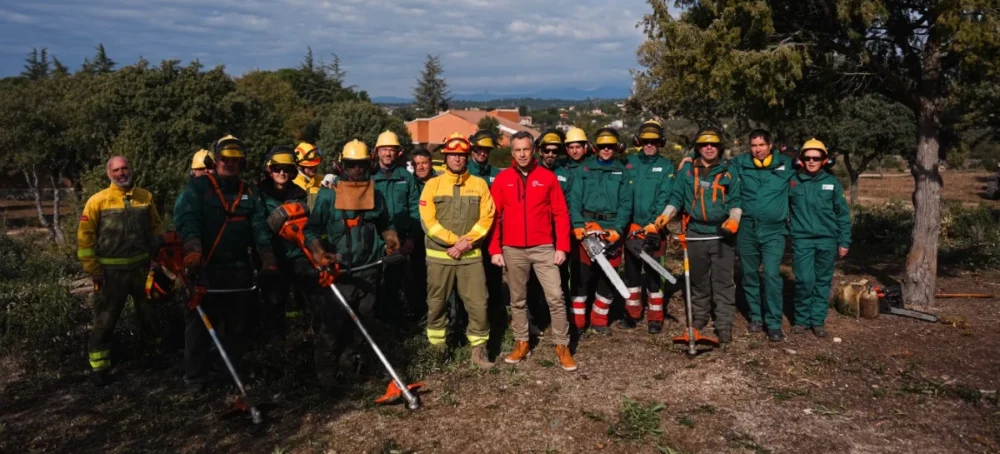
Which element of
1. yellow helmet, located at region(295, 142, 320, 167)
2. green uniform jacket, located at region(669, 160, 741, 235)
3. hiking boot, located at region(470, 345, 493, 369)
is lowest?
hiking boot, located at region(470, 345, 493, 369)

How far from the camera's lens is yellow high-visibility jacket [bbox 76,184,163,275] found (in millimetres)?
5926

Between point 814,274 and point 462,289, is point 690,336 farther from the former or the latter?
point 462,289

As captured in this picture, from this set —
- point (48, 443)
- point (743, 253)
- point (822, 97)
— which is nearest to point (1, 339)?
point (48, 443)

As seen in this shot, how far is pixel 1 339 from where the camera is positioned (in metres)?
6.90

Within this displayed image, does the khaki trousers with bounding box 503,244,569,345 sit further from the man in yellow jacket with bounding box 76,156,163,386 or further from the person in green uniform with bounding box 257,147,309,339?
the man in yellow jacket with bounding box 76,156,163,386

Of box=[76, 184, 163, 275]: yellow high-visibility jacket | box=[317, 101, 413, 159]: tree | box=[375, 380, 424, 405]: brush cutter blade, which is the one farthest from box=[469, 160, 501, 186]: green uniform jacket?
box=[317, 101, 413, 159]: tree

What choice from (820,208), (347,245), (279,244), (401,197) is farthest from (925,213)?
(279,244)

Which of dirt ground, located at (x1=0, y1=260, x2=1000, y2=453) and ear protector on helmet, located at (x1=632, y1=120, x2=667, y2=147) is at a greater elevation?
ear protector on helmet, located at (x1=632, y1=120, x2=667, y2=147)

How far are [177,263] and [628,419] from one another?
4.07 m

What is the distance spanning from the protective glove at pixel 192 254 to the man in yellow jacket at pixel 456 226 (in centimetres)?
189

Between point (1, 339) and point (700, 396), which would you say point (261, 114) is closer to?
point (1, 339)

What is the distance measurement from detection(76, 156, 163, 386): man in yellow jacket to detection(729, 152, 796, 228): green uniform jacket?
237 inches

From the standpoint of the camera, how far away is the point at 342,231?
5590mm

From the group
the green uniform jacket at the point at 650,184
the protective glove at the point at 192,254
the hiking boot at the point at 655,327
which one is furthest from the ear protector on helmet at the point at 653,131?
the protective glove at the point at 192,254
